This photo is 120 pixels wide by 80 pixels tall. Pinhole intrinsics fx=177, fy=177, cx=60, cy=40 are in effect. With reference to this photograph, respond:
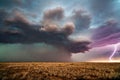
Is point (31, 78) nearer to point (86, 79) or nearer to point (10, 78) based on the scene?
point (10, 78)

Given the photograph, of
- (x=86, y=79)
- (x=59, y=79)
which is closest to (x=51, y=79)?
(x=59, y=79)

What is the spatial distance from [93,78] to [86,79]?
1.21m

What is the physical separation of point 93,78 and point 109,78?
7.10 feet

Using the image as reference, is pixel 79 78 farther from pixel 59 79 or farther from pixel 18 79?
pixel 18 79

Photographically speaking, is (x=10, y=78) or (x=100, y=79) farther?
(x=10, y=78)

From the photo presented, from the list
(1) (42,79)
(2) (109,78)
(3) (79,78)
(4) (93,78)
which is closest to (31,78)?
(1) (42,79)

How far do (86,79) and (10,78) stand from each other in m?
11.2

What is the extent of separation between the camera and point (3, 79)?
25531mm

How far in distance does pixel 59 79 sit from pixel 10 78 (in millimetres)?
7430

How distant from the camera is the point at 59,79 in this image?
2470cm

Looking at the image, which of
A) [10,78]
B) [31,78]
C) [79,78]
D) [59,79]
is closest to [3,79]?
[10,78]

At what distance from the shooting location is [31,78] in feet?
83.7

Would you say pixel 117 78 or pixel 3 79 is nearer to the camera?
pixel 117 78

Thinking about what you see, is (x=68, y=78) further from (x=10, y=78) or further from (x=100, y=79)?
(x=10, y=78)
